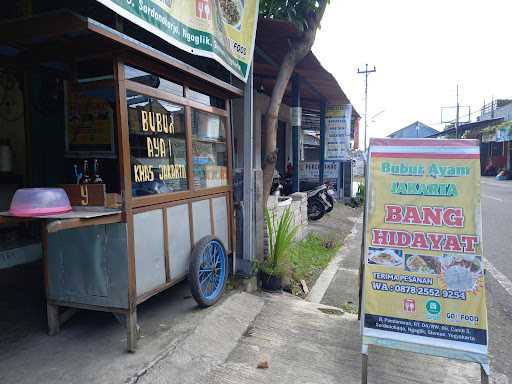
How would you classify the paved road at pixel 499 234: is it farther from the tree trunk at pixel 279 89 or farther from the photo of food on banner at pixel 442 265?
the tree trunk at pixel 279 89

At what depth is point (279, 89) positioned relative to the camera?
→ 542cm

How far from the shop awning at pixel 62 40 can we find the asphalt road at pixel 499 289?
3897 mm

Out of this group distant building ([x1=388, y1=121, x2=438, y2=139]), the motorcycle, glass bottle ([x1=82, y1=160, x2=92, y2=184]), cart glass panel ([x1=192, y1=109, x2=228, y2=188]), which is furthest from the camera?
distant building ([x1=388, y1=121, x2=438, y2=139])

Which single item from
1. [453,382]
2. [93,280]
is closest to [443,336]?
[453,382]

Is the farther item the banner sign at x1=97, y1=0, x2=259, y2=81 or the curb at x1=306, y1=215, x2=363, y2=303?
the curb at x1=306, y1=215, x2=363, y2=303

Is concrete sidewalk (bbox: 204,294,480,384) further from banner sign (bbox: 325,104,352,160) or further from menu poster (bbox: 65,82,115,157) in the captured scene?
banner sign (bbox: 325,104,352,160)

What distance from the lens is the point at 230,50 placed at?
3.98m

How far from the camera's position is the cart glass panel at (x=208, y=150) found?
4035 millimetres

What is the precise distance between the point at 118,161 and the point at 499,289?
5475 millimetres

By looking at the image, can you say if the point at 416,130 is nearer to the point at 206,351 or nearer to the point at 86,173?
the point at 86,173

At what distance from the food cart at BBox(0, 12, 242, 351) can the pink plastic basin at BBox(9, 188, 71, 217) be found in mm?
74

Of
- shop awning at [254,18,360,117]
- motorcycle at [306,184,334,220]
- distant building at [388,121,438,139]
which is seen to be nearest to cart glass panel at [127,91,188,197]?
shop awning at [254,18,360,117]

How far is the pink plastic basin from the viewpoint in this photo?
2463mm

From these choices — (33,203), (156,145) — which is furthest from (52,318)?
(156,145)
